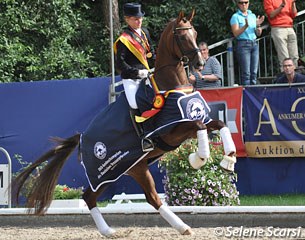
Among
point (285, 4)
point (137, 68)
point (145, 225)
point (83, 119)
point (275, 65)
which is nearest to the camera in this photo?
point (137, 68)

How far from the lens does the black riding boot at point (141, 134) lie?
8.48 metres

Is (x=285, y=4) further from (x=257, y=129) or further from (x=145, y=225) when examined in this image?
(x=145, y=225)

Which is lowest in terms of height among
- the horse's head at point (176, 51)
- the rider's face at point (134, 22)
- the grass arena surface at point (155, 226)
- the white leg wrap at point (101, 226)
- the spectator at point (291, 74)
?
the grass arena surface at point (155, 226)

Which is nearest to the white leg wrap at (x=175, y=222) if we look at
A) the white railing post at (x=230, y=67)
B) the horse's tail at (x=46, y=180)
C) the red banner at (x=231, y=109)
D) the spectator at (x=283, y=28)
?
the horse's tail at (x=46, y=180)

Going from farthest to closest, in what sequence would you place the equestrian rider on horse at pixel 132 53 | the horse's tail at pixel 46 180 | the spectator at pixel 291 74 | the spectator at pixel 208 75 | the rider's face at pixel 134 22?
the spectator at pixel 208 75, the spectator at pixel 291 74, the horse's tail at pixel 46 180, the rider's face at pixel 134 22, the equestrian rider on horse at pixel 132 53

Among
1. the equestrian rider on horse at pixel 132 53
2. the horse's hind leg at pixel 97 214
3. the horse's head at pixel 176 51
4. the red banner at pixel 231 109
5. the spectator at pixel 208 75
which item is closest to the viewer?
the horse's head at pixel 176 51

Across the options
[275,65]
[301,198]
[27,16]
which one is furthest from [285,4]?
[27,16]

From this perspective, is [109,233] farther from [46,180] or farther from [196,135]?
[196,135]

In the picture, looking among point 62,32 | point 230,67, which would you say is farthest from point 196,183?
point 62,32

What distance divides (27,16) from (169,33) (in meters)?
7.73

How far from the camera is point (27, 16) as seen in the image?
51.7 feet

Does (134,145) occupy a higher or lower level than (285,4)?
lower

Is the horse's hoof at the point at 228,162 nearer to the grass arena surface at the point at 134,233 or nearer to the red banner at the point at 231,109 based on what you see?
the grass arena surface at the point at 134,233

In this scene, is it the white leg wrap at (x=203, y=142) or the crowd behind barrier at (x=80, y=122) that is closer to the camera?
the white leg wrap at (x=203, y=142)
